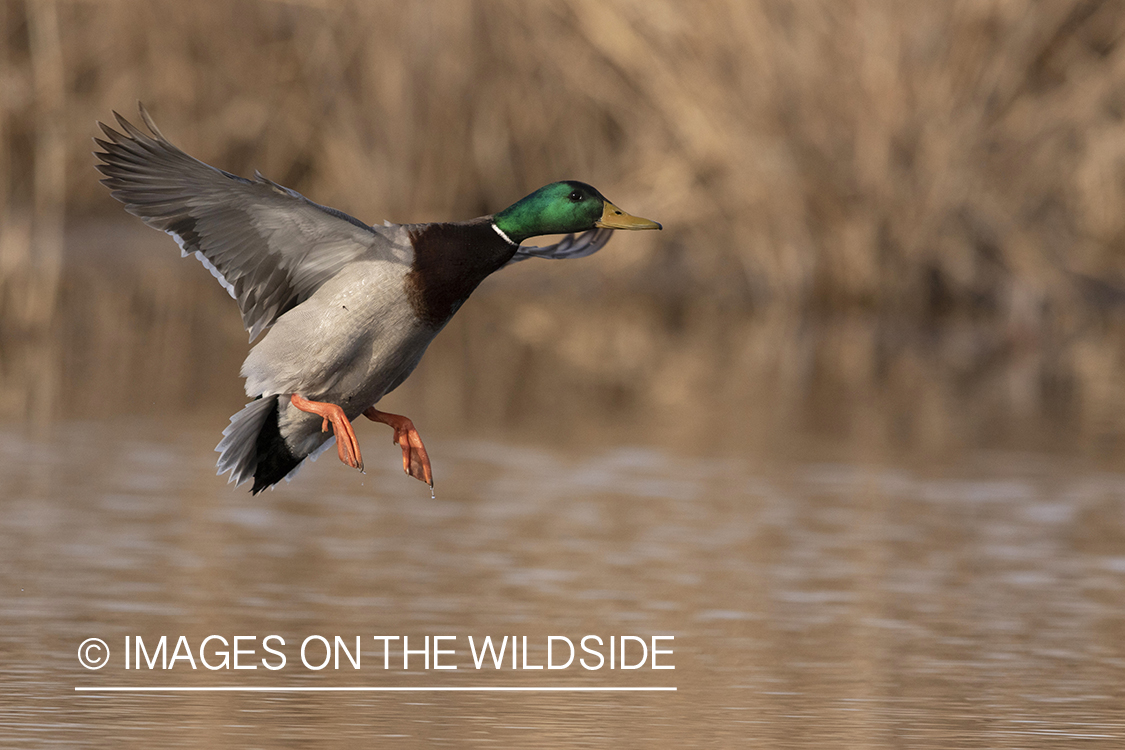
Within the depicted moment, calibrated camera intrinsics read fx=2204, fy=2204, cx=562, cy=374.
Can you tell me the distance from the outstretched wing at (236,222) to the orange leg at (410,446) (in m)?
0.45

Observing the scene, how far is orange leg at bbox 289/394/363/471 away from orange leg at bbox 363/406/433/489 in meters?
0.31

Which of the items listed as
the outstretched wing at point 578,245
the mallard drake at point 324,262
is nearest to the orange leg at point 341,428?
the mallard drake at point 324,262

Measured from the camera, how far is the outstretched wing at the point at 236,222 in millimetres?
5926

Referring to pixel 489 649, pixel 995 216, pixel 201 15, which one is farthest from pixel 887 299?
pixel 489 649

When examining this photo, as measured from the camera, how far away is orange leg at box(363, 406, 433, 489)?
624cm

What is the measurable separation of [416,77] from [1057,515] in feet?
27.9

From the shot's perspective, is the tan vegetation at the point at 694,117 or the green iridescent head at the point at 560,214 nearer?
the green iridescent head at the point at 560,214

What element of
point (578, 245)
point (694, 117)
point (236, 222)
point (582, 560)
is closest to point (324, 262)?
point (236, 222)

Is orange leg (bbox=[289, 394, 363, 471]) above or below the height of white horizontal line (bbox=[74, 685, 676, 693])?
above

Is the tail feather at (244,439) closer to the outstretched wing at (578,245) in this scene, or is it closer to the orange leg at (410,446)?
the orange leg at (410,446)

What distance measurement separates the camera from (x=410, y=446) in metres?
6.34

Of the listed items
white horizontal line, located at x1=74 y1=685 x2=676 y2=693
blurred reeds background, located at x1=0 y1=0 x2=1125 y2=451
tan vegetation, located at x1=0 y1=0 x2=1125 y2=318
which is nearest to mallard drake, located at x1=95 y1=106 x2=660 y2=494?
white horizontal line, located at x1=74 y1=685 x2=676 y2=693

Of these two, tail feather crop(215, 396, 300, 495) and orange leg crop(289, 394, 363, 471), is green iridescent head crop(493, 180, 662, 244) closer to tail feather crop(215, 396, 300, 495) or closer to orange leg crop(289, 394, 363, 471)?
orange leg crop(289, 394, 363, 471)

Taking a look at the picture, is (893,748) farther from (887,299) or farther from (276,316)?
(887,299)
